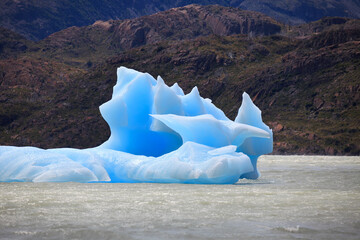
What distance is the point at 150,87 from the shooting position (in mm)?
21219

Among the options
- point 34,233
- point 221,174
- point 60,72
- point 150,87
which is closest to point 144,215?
point 34,233

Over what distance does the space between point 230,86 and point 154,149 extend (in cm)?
7073

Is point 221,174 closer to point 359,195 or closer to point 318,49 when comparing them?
point 359,195

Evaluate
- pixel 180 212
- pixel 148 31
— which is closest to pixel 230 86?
pixel 148 31

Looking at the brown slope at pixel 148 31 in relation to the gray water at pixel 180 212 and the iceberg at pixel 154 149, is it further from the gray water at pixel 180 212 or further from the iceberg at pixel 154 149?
the gray water at pixel 180 212

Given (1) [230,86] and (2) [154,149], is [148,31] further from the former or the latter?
(2) [154,149]

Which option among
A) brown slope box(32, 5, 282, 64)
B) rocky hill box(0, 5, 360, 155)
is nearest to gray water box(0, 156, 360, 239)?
rocky hill box(0, 5, 360, 155)

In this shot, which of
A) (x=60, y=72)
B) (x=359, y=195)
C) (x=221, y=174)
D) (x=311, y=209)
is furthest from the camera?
(x=60, y=72)

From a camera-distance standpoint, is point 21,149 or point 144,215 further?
point 21,149

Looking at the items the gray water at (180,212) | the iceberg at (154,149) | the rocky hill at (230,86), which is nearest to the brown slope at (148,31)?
the rocky hill at (230,86)

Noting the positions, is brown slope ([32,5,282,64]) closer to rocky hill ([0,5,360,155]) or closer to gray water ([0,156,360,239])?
rocky hill ([0,5,360,155])

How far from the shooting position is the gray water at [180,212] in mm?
8977

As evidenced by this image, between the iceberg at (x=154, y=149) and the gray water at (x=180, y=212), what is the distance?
77 centimetres

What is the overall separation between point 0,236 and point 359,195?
990 centimetres
